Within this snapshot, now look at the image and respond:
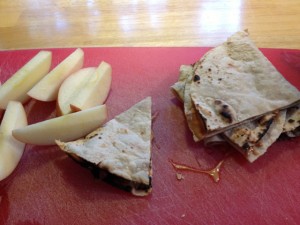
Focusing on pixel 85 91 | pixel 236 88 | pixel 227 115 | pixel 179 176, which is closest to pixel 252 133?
pixel 227 115

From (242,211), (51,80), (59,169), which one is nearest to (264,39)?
(242,211)

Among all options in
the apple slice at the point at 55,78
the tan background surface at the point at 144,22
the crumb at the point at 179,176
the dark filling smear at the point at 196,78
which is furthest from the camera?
the tan background surface at the point at 144,22

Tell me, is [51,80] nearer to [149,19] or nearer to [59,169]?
[59,169]

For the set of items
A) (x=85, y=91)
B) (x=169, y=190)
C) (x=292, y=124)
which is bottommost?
(x=169, y=190)

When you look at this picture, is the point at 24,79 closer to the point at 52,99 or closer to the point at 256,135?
the point at 52,99

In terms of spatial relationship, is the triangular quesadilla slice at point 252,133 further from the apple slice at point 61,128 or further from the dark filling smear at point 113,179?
the apple slice at point 61,128

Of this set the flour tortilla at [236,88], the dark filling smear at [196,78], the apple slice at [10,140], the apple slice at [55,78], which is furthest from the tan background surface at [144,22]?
the apple slice at [10,140]

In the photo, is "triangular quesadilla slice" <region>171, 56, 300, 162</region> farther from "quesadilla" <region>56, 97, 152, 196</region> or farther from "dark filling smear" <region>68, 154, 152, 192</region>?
"dark filling smear" <region>68, 154, 152, 192</region>

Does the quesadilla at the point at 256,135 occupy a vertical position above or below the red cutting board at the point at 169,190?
above
